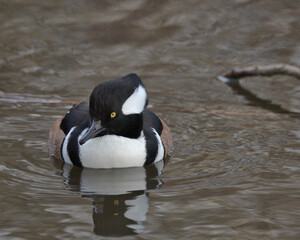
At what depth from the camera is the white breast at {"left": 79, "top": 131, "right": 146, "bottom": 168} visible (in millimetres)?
6711

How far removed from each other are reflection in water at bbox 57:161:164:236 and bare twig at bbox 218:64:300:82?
141 inches

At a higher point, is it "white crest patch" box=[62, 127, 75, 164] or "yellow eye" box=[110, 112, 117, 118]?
"yellow eye" box=[110, 112, 117, 118]

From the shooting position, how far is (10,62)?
433 inches

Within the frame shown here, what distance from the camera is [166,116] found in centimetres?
873

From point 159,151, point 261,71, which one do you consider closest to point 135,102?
point 159,151

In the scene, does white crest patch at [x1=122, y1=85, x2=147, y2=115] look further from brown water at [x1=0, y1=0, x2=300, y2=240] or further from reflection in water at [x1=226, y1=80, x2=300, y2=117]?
reflection in water at [x1=226, y1=80, x2=300, y2=117]

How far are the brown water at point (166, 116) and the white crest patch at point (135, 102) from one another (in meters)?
0.69

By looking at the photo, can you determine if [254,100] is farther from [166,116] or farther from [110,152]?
[110,152]

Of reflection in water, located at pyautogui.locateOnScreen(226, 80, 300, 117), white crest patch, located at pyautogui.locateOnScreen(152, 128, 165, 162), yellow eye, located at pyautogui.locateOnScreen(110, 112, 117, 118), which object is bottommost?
white crest patch, located at pyautogui.locateOnScreen(152, 128, 165, 162)

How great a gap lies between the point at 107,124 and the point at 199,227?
1.67 meters

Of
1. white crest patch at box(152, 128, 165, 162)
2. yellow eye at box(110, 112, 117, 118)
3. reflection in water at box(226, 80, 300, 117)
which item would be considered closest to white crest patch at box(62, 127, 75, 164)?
yellow eye at box(110, 112, 117, 118)

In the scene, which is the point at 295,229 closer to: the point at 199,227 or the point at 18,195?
the point at 199,227

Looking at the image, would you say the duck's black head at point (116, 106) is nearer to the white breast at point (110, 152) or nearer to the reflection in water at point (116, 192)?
the white breast at point (110, 152)

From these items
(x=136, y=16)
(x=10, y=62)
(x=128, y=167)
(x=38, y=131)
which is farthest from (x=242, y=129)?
(x=136, y=16)
